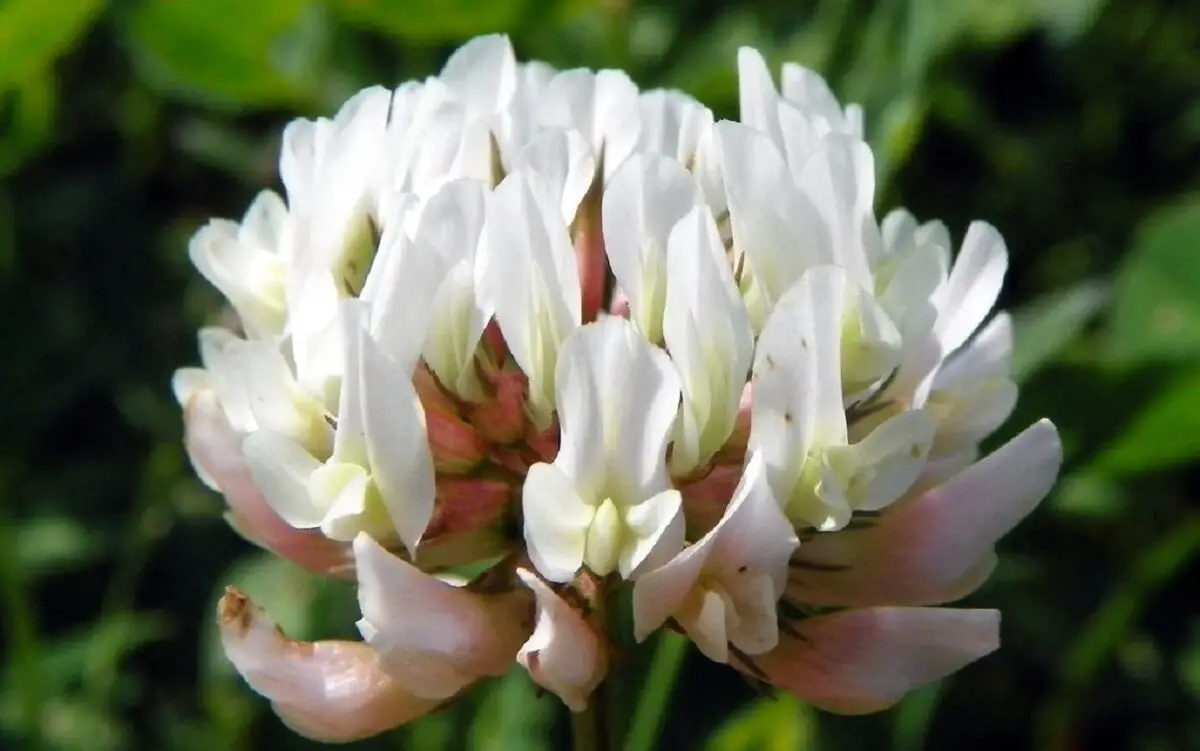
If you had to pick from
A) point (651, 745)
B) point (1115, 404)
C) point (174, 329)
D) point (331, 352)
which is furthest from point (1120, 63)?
point (331, 352)

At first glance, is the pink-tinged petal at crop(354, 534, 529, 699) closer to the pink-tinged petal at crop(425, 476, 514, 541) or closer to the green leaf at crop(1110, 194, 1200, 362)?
the pink-tinged petal at crop(425, 476, 514, 541)

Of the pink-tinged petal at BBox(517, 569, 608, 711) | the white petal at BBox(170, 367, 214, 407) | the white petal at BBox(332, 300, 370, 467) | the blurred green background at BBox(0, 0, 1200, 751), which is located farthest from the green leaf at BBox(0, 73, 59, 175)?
the pink-tinged petal at BBox(517, 569, 608, 711)

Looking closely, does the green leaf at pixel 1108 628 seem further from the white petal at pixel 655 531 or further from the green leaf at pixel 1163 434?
the white petal at pixel 655 531

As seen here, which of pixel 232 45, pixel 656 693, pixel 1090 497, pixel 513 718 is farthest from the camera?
pixel 232 45

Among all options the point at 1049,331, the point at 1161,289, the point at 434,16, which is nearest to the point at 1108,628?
the point at 1049,331

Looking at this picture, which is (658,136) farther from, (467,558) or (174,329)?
(174,329)

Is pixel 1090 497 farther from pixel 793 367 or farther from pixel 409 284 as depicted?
pixel 409 284
